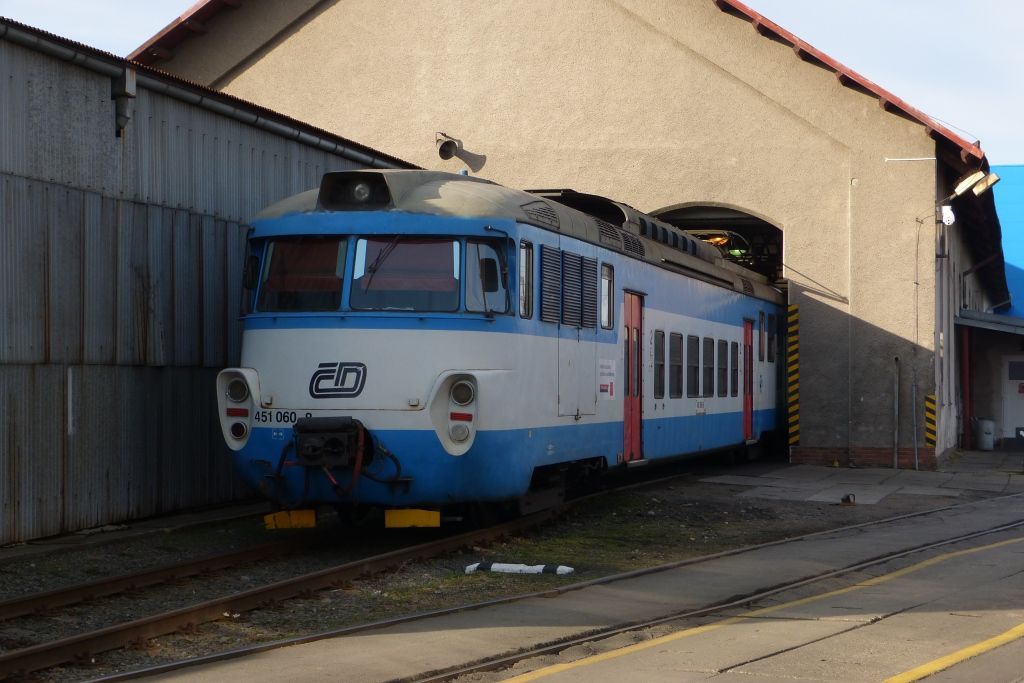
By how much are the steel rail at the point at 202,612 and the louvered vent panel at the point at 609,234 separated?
3.60m

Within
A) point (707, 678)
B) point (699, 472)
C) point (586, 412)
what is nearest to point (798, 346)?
point (699, 472)

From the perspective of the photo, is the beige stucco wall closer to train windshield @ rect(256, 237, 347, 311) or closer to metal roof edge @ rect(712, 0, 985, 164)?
metal roof edge @ rect(712, 0, 985, 164)

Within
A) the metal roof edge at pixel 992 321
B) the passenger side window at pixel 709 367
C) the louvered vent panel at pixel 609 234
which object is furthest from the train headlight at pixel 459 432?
the metal roof edge at pixel 992 321

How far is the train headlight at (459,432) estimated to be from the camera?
36.8 ft

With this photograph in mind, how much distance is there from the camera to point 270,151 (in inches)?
650

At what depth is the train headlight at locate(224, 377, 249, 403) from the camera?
11.6 m

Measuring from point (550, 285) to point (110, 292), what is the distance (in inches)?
177

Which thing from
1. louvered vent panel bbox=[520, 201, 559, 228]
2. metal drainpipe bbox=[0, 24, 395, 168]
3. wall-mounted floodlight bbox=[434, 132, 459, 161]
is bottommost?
louvered vent panel bbox=[520, 201, 559, 228]

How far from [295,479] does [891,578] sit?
507 cm

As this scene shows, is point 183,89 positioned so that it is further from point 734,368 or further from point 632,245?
point 734,368

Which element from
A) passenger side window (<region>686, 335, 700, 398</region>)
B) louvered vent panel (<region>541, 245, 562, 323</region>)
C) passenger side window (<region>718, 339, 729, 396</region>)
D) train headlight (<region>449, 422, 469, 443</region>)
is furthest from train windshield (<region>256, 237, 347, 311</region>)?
passenger side window (<region>718, 339, 729, 396</region>)

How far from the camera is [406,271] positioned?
1160cm

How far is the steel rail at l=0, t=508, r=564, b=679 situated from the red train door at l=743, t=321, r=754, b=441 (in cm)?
1037

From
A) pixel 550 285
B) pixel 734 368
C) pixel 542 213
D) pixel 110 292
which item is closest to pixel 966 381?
pixel 734 368
